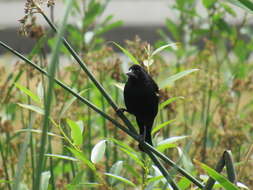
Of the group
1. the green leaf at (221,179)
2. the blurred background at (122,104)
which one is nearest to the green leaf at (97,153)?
the blurred background at (122,104)

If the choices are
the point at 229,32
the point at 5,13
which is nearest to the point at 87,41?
the point at 229,32

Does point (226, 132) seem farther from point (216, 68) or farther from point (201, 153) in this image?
point (216, 68)

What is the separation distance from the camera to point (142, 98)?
2438mm

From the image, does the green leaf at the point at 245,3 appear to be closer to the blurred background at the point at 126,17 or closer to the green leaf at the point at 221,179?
the green leaf at the point at 221,179

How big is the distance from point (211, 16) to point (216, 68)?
0.36 metres

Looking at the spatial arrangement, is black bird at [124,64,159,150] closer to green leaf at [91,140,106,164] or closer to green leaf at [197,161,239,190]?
green leaf at [91,140,106,164]

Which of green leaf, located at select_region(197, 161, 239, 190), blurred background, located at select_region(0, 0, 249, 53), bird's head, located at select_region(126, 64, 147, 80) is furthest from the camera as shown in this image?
blurred background, located at select_region(0, 0, 249, 53)

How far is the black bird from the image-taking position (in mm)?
2383

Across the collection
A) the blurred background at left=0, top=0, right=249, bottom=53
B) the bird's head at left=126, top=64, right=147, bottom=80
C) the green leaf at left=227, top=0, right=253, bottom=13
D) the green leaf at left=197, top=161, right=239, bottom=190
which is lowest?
the green leaf at left=197, top=161, right=239, bottom=190

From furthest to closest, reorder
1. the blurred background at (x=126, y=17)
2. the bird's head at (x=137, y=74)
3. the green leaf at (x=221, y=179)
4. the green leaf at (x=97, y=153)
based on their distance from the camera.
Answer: the blurred background at (x=126, y=17)
the bird's head at (x=137, y=74)
the green leaf at (x=97, y=153)
the green leaf at (x=221, y=179)

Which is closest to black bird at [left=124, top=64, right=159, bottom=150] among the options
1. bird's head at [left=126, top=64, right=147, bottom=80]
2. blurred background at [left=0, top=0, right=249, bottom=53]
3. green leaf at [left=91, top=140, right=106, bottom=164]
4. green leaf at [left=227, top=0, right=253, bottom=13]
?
bird's head at [left=126, top=64, right=147, bottom=80]

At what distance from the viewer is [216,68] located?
335 cm

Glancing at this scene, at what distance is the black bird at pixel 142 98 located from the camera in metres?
2.38

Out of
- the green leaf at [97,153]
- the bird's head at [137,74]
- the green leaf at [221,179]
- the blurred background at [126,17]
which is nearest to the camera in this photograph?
the green leaf at [221,179]
